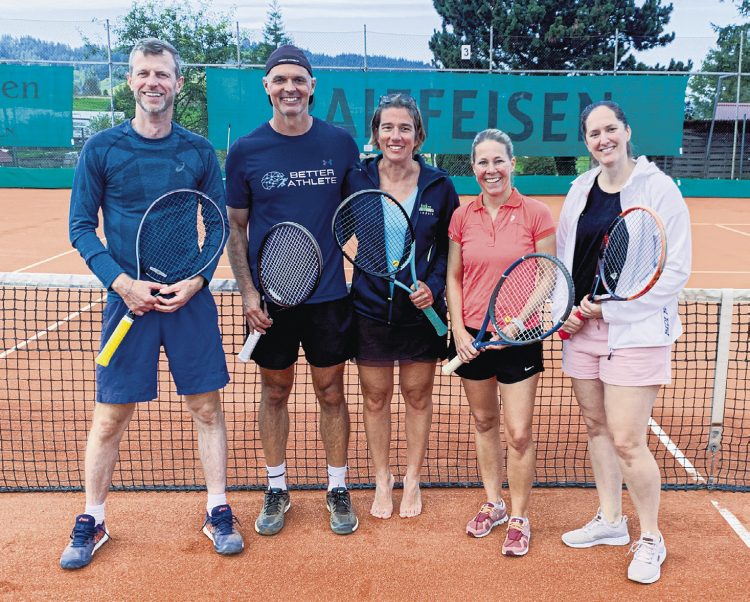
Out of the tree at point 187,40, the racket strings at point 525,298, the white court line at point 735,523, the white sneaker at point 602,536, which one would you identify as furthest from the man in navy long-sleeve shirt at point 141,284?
the tree at point 187,40

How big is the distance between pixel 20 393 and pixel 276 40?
21.5 m

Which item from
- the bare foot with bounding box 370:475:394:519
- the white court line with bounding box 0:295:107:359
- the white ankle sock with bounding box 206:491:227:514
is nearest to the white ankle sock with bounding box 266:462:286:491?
the white ankle sock with bounding box 206:491:227:514

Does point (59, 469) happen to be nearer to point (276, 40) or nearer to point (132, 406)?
point (132, 406)

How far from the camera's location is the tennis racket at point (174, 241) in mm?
2803

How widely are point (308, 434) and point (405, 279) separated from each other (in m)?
1.58

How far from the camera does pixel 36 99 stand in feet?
57.9

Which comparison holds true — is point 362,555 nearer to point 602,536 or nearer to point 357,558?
point 357,558

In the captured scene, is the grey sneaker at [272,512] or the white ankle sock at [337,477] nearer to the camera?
the grey sneaker at [272,512]

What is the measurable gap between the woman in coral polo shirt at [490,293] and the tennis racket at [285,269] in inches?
23.0

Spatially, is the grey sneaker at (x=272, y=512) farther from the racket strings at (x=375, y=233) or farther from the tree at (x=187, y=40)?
the tree at (x=187, y=40)

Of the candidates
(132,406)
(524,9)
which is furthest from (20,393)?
(524,9)

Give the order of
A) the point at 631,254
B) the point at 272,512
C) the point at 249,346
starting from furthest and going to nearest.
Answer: the point at 272,512
the point at 249,346
the point at 631,254

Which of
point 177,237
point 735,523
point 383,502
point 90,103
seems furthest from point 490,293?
point 90,103

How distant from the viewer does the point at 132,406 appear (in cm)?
299
